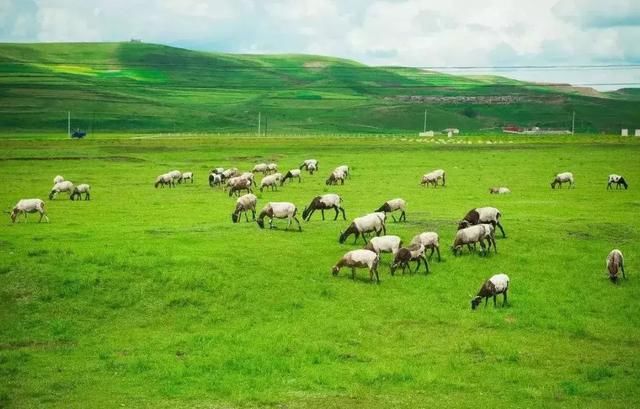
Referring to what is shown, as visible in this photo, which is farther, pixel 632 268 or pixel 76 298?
pixel 632 268

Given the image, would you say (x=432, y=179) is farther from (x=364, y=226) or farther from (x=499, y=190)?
(x=364, y=226)

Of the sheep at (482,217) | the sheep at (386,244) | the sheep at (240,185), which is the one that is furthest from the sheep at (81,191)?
the sheep at (482,217)

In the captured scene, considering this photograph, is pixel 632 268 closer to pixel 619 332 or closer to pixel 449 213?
pixel 619 332

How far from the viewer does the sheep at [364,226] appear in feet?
111

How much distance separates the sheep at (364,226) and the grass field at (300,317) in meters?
0.69

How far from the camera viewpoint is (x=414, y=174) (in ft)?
222

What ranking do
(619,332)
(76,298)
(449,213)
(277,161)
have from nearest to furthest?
(619,332)
(76,298)
(449,213)
(277,161)

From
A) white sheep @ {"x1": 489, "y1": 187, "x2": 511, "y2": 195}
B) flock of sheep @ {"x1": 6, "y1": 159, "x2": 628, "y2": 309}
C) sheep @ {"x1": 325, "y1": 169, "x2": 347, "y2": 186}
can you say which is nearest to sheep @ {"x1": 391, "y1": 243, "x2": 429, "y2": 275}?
flock of sheep @ {"x1": 6, "y1": 159, "x2": 628, "y2": 309}

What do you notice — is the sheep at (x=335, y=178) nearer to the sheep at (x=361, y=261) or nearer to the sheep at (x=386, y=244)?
the sheep at (x=386, y=244)

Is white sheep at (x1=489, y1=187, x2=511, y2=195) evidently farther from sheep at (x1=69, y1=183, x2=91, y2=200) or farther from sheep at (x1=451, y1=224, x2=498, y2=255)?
sheep at (x1=69, y1=183, x2=91, y2=200)

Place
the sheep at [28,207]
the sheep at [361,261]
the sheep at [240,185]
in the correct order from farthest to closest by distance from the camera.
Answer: the sheep at [240,185] → the sheep at [28,207] → the sheep at [361,261]

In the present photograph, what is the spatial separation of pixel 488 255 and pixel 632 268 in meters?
5.84

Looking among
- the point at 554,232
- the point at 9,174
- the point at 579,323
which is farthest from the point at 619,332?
the point at 9,174

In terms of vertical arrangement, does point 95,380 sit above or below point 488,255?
below
